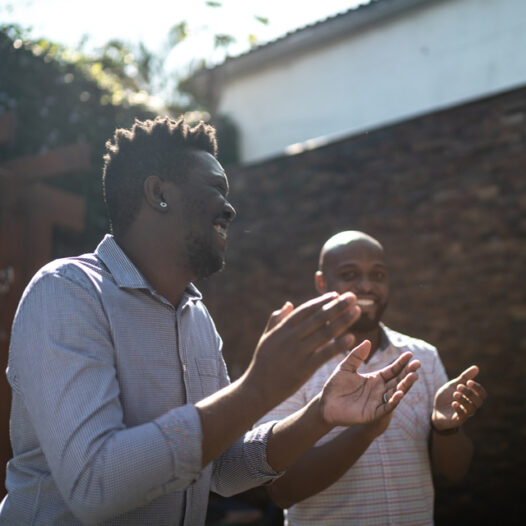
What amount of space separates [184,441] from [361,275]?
168 centimetres

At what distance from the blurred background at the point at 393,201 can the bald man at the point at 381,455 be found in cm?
211

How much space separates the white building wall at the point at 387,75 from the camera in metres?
9.34

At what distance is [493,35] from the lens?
9344 millimetres

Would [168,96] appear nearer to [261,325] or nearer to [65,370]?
[261,325]

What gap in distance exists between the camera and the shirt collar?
5.92ft

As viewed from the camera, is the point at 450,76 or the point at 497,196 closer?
the point at 497,196

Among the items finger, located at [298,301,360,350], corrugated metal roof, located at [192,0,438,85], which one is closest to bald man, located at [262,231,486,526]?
finger, located at [298,301,360,350]

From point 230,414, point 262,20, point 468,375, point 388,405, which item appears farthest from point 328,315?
point 262,20

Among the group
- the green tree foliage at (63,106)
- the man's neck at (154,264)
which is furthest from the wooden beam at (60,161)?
the man's neck at (154,264)

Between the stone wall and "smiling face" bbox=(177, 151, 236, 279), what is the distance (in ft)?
13.2

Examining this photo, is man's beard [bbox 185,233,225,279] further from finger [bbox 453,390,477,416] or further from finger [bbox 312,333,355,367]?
finger [bbox 453,390,477,416]

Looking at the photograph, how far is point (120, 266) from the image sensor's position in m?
1.84

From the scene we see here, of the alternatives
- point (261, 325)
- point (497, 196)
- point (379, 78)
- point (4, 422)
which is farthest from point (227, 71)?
point (4, 422)

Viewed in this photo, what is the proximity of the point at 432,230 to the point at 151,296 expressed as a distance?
4.40 meters
